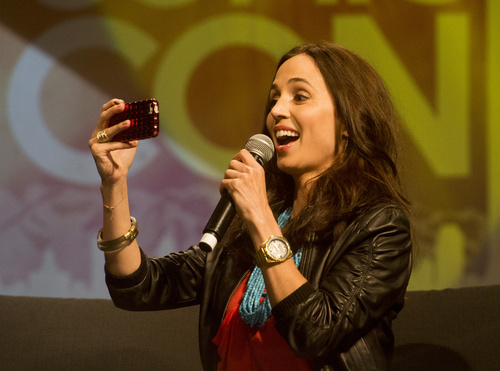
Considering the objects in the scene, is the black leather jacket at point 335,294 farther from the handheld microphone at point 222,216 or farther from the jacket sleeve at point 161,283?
the handheld microphone at point 222,216

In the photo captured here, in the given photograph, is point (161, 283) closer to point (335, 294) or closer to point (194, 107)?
point (335, 294)

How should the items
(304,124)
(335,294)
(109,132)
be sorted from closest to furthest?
(335,294), (109,132), (304,124)

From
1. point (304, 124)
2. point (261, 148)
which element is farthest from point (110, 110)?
point (304, 124)

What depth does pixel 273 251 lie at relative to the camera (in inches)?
44.8

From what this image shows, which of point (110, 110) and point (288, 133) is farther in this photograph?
point (288, 133)

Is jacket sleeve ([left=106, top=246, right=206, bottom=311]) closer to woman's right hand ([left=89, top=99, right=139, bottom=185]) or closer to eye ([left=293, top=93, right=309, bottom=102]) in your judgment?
woman's right hand ([left=89, top=99, right=139, bottom=185])

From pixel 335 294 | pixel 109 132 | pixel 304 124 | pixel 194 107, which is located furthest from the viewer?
pixel 194 107

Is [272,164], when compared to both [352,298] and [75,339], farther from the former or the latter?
[75,339]

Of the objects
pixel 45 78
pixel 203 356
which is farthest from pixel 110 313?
pixel 45 78

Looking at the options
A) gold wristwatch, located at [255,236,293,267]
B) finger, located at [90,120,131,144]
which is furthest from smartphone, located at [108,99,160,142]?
gold wristwatch, located at [255,236,293,267]

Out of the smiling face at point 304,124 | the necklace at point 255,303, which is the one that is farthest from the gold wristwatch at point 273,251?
the smiling face at point 304,124

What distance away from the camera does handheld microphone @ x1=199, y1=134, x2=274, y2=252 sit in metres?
1.10

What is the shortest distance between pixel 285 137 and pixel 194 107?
41.4 inches

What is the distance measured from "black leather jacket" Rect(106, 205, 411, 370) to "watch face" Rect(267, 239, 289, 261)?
0.24 ft
